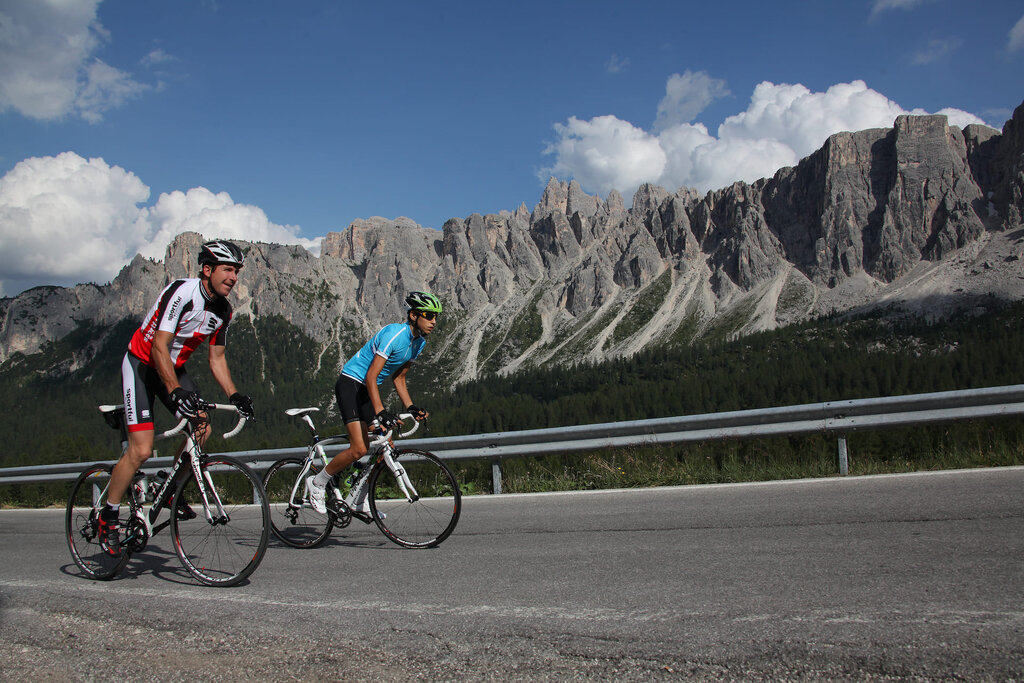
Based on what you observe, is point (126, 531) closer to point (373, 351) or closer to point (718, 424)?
point (373, 351)

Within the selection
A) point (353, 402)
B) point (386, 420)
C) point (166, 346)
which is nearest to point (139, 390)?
point (166, 346)

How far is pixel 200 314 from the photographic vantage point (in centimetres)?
514

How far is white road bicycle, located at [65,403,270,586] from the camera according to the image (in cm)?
475

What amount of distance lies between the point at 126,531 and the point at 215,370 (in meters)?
1.47

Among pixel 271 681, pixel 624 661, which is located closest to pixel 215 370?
pixel 271 681

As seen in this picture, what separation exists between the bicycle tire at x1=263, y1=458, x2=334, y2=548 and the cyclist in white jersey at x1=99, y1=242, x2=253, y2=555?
1225mm

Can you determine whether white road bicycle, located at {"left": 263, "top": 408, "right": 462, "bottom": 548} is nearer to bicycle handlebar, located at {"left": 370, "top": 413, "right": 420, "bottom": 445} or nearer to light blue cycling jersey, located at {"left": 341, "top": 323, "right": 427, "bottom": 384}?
bicycle handlebar, located at {"left": 370, "top": 413, "right": 420, "bottom": 445}

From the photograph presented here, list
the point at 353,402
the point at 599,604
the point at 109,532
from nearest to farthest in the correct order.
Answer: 1. the point at 599,604
2. the point at 109,532
3. the point at 353,402

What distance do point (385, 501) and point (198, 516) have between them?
5.94 feet

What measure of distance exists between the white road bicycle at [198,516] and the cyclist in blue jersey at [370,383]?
1.16 m

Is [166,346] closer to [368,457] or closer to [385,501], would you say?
[368,457]

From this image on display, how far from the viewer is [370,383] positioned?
19.8 ft

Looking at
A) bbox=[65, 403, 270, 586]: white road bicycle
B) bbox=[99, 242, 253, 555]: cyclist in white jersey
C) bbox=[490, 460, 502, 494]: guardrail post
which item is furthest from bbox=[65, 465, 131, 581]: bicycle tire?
bbox=[490, 460, 502, 494]: guardrail post

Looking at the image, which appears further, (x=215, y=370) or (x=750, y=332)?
(x=750, y=332)
